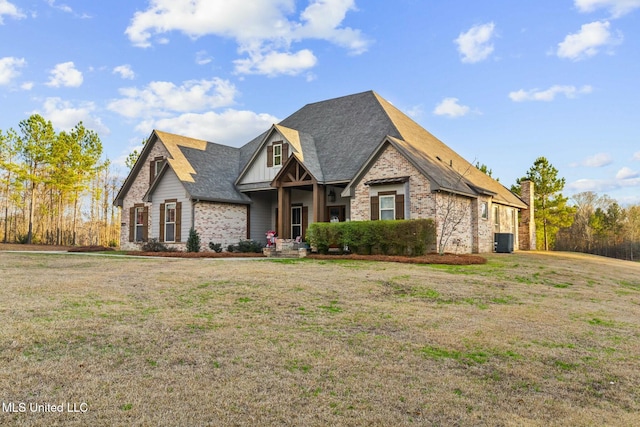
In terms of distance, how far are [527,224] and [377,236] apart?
18.5 metres

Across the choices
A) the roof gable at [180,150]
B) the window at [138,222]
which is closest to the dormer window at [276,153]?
the roof gable at [180,150]

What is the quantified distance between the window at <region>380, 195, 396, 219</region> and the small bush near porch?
2.35 m

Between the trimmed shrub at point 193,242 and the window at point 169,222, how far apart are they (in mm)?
1700

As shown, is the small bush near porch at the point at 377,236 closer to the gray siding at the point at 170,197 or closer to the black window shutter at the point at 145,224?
the gray siding at the point at 170,197

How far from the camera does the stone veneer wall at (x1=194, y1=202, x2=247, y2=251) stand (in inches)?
954

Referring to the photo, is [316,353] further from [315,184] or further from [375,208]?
[315,184]

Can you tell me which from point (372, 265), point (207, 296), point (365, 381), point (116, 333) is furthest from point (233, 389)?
point (372, 265)

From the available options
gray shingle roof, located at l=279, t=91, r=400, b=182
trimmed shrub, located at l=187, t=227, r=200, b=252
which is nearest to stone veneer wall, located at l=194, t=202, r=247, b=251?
trimmed shrub, located at l=187, t=227, r=200, b=252

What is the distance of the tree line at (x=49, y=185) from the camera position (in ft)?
129

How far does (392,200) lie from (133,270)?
11.4m

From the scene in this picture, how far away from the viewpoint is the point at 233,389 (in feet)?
15.8

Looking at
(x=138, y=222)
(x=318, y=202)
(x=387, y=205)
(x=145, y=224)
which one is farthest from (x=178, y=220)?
(x=387, y=205)

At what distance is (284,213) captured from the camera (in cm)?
2397

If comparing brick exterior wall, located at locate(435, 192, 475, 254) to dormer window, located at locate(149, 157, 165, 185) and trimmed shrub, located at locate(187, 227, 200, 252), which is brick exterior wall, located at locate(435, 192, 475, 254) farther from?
dormer window, located at locate(149, 157, 165, 185)
